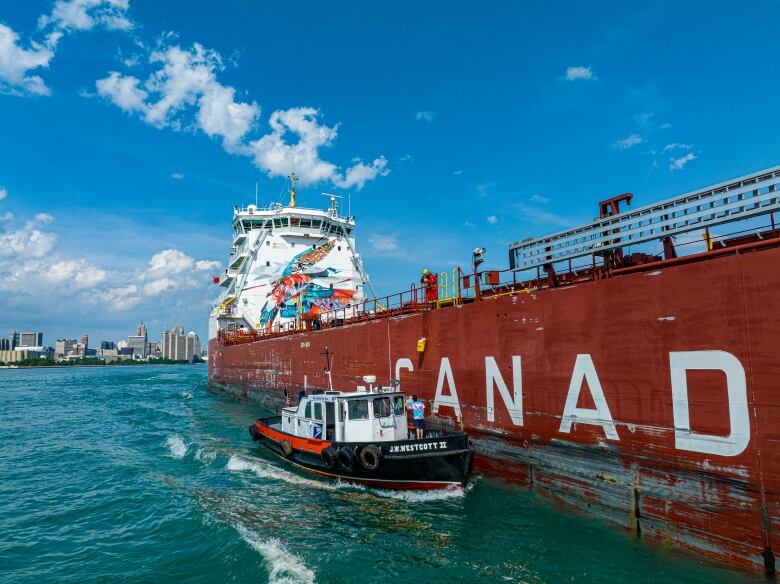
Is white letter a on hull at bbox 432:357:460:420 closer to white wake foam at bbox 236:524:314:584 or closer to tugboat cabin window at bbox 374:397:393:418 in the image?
tugboat cabin window at bbox 374:397:393:418

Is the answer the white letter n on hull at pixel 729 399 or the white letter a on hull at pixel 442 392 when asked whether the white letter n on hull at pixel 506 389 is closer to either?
the white letter a on hull at pixel 442 392

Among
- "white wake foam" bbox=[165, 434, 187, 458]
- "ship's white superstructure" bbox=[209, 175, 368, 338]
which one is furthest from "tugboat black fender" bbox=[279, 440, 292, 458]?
"ship's white superstructure" bbox=[209, 175, 368, 338]

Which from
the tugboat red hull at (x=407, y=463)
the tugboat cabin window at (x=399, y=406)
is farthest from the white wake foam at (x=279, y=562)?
the tugboat cabin window at (x=399, y=406)

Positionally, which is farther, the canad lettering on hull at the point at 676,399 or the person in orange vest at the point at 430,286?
the person in orange vest at the point at 430,286

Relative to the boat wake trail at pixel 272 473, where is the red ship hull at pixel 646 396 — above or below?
above

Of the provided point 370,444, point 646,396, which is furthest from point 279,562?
point 646,396

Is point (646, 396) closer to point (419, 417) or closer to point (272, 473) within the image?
point (419, 417)

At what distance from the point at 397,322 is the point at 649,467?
9682 mm

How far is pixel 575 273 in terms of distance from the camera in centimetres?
1174

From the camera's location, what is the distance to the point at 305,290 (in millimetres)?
30750

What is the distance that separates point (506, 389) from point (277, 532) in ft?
20.2

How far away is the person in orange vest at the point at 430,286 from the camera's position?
1580 centimetres

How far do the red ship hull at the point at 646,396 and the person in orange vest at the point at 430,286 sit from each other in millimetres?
2176

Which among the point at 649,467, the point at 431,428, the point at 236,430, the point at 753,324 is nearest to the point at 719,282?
the point at 753,324
